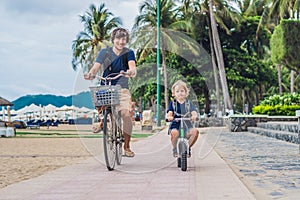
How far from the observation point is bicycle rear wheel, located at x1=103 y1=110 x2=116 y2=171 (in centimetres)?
605

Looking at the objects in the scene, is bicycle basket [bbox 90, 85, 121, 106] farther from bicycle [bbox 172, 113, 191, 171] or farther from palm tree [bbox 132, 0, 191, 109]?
palm tree [bbox 132, 0, 191, 109]

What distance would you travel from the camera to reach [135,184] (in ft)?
17.1

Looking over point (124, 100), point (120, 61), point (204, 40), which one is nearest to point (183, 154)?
point (124, 100)

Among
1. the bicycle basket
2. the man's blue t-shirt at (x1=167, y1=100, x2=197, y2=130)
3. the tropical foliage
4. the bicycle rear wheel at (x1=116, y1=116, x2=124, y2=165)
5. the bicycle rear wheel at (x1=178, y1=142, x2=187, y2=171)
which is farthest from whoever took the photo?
the tropical foliage

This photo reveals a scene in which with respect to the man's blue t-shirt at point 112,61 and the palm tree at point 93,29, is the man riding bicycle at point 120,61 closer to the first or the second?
the man's blue t-shirt at point 112,61

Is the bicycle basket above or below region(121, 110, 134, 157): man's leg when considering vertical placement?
above

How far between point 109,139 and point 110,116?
0.29 metres

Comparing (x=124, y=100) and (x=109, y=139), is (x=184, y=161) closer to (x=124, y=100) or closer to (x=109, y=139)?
(x=109, y=139)

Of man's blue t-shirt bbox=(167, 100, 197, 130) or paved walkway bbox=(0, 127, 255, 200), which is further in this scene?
man's blue t-shirt bbox=(167, 100, 197, 130)

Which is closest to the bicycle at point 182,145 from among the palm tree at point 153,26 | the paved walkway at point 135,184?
the paved walkway at point 135,184

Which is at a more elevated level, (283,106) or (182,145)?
(283,106)

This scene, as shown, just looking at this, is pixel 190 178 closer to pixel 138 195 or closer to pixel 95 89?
pixel 138 195

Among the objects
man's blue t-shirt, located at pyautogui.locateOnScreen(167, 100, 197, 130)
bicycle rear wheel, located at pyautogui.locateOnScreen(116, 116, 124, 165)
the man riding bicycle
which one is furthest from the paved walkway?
the man riding bicycle

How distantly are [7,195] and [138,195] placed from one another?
1.28m
